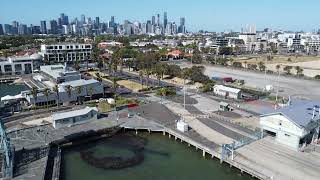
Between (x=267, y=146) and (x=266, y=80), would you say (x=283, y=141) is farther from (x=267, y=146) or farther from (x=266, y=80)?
(x=266, y=80)

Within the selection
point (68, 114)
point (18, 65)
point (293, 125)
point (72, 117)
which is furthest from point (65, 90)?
point (18, 65)

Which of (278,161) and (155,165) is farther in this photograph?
(155,165)

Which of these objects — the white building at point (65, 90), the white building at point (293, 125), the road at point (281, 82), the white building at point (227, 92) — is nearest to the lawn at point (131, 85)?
the white building at point (65, 90)

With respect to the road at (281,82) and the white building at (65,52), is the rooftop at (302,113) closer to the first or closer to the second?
the road at (281,82)

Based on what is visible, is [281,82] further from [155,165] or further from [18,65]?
[18,65]

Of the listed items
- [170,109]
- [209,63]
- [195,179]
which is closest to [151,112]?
[170,109]

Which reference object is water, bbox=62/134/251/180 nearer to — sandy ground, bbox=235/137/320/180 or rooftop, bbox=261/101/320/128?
sandy ground, bbox=235/137/320/180
